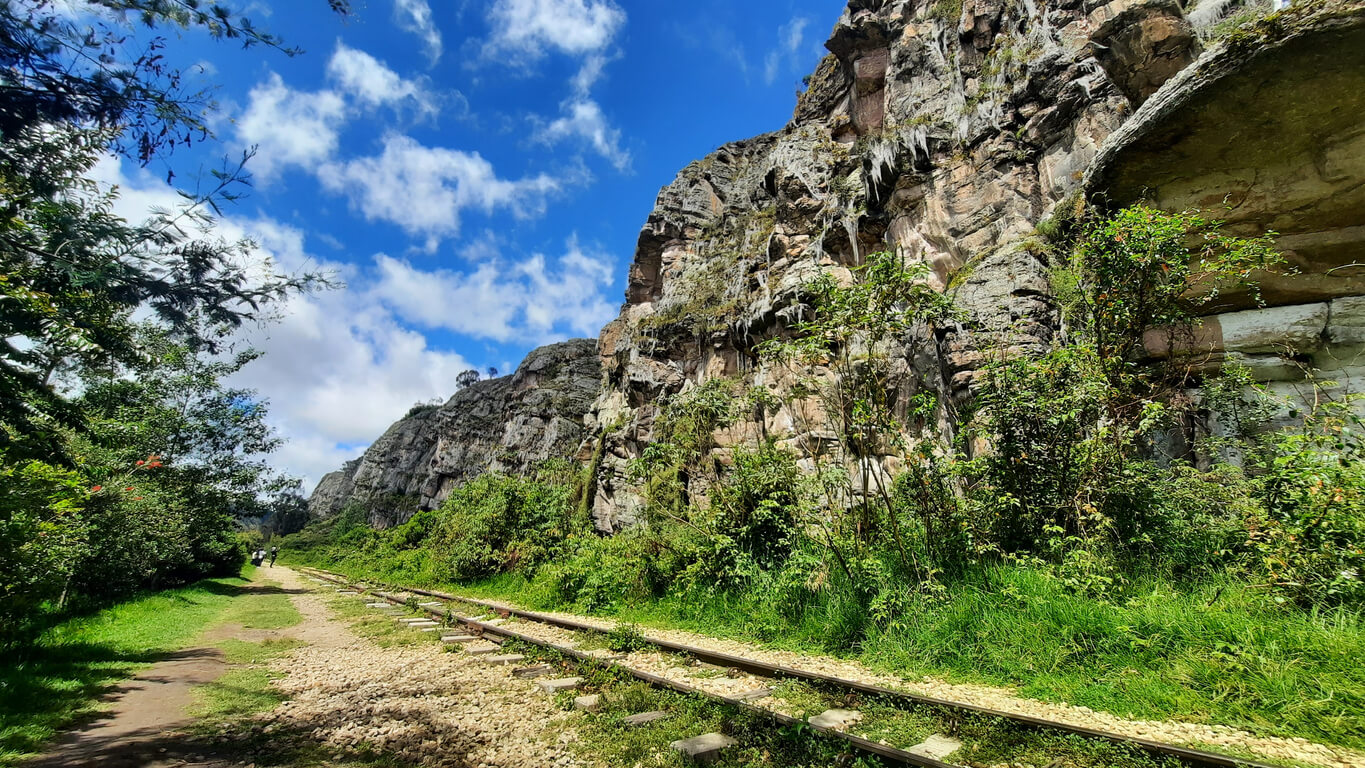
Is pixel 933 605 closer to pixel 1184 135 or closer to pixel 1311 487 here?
pixel 1311 487

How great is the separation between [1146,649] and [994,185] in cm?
1357

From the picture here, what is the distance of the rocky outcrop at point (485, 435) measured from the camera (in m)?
49.2

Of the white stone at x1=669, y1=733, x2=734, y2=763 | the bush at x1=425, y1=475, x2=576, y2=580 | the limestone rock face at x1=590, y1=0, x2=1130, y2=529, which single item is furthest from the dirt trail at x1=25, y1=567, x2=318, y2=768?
the bush at x1=425, y1=475, x2=576, y2=580

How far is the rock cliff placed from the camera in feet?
20.3

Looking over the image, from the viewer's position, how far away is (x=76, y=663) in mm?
7055

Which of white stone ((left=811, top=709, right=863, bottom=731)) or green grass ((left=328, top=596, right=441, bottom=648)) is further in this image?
green grass ((left=328, top=596, right=441, bottom=648))

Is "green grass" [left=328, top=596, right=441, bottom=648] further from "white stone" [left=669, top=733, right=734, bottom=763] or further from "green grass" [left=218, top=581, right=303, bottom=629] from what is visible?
"white stone" [left=669, top=733, right=734, bottom=763]

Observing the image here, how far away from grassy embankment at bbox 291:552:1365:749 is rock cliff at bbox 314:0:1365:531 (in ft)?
10.1

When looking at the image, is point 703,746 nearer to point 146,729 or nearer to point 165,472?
point 146,729

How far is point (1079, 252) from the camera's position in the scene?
6723 millimetres

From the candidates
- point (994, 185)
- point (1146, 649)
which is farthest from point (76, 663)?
point (994, 185)

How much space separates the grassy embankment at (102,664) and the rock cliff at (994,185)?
8.04 metres

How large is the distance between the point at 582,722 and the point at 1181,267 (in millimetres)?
8194

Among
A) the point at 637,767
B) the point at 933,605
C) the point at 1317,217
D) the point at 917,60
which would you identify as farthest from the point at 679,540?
the point at 917,60
